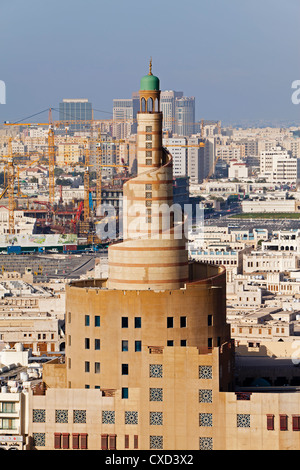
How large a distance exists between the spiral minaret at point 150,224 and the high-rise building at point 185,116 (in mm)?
147550

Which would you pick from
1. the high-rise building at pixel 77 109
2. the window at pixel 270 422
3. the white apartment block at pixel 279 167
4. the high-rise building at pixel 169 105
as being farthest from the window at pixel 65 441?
the high-rise building at pixel 169 105

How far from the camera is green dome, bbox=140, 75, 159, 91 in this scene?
1217 inches

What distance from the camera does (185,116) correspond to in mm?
189125

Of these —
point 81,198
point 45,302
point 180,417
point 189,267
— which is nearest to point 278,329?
point 45,302

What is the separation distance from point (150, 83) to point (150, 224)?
253 centimetres

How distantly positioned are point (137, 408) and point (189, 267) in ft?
12.1

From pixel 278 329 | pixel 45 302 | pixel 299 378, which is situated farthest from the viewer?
pixel 45 302

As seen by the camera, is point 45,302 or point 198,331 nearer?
point 198,331

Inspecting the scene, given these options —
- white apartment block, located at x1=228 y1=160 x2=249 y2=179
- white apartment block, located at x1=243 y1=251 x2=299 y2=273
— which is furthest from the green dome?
white apartment block, located at x1=228 y1=160 x2=249 y2=179

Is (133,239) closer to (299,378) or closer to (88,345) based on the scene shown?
(88,345)

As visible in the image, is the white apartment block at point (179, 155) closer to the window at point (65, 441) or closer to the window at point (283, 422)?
the window at point (65, 441)

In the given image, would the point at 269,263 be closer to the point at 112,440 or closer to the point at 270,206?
the point at 112,440

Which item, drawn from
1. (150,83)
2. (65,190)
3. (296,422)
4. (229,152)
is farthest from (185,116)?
(296,422)
